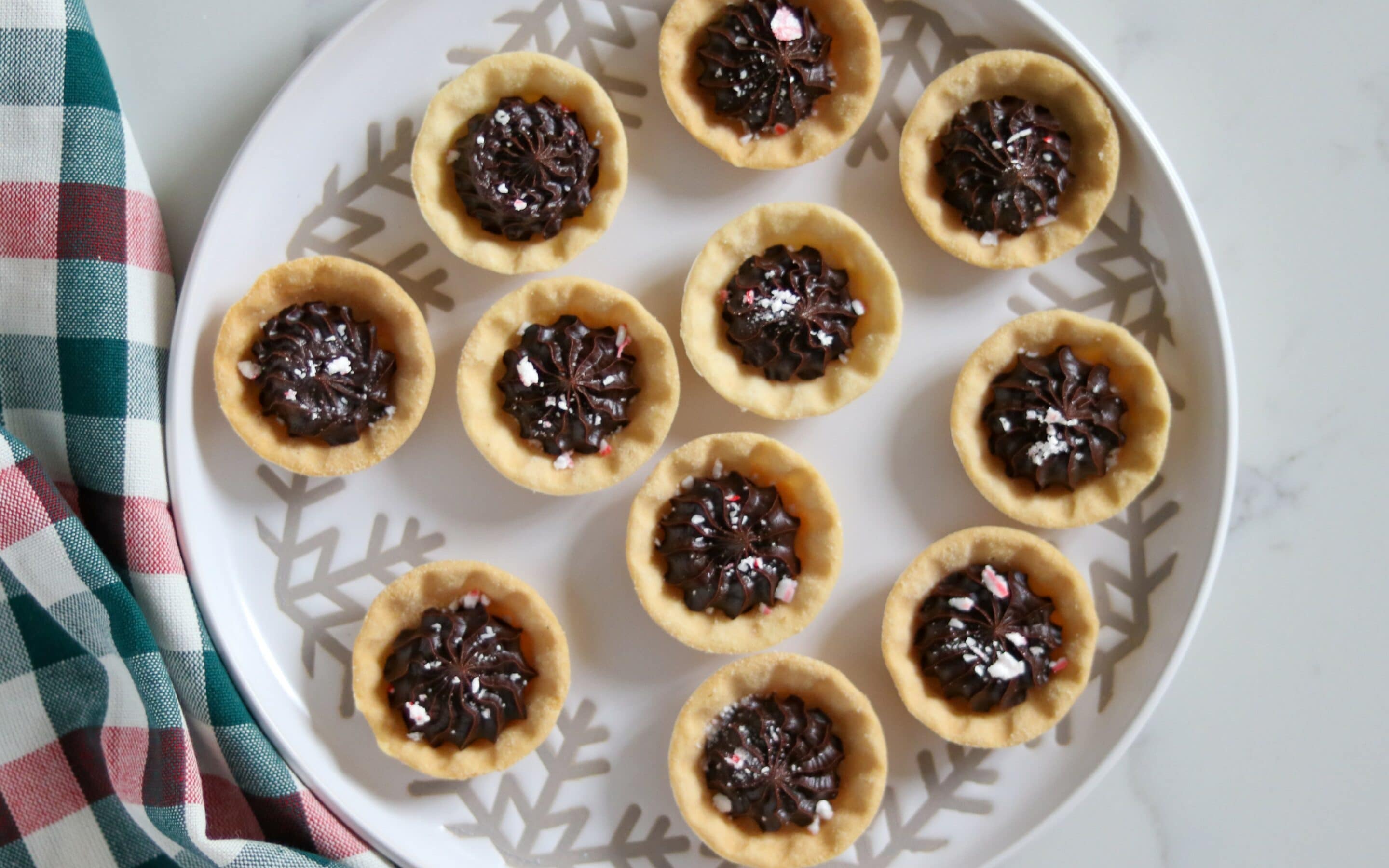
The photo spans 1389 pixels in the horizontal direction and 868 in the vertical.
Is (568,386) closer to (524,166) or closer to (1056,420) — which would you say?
(524,166)

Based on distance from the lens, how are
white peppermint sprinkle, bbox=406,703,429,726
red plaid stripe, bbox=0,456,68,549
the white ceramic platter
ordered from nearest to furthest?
red plaid stripe, bbox=0,456,68,549
white peppermint sprinkle, bbox=406,703,429,726
the white ceramic platter

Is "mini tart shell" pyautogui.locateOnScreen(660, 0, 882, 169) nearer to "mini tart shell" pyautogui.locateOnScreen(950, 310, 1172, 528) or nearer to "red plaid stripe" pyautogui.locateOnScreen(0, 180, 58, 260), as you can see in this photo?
"mini tart shell" pyautogui.locateOnScreen(950, 310, 1172, 528)

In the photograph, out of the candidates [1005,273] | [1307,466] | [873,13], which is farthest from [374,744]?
[1307,466]

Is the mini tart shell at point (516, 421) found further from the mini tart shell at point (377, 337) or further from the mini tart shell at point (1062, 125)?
the mini tart shell at point (1062, 125)

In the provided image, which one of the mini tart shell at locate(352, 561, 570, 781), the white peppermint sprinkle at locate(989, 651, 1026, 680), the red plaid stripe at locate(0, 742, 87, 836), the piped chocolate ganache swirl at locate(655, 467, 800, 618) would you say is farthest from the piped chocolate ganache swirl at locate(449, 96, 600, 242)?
the red plaid stripe at locate(0, 742, 87, 836)

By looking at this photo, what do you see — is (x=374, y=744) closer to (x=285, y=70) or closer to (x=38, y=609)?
(x=38, y=609)

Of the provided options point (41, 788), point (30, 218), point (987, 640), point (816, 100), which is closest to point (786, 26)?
point (816, 100)

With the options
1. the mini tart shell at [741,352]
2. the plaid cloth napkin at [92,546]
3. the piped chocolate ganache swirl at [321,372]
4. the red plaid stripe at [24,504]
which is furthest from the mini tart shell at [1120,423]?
the red plaid stripe at [24,504]
